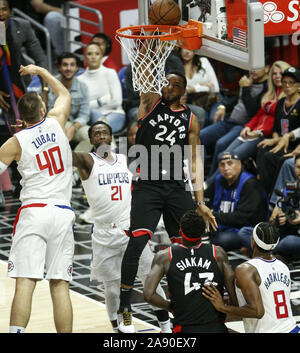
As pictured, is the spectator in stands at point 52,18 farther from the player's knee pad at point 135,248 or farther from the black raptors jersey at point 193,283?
the black raptors jersey at point 193,283

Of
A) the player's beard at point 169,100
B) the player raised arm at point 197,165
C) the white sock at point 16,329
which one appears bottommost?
the white sock at point 16,329

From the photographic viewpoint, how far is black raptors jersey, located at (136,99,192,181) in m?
7.65

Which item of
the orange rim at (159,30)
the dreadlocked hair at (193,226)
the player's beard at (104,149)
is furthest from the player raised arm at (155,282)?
the orange rim at (159,30)

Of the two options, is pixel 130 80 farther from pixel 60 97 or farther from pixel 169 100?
pixel 60 97

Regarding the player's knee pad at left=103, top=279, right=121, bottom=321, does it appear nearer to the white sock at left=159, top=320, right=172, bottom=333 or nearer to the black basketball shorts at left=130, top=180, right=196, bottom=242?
the white sock at left=159, top=320, right=172, bottom=333

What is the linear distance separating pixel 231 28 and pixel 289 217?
3.23 m

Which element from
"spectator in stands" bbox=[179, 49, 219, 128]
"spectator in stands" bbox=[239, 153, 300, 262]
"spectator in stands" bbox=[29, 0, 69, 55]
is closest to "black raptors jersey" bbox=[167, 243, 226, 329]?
"spectator in stands" bbox=[239, 153, 300, 262]

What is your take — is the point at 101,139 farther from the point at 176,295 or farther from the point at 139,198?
the point at 176,295

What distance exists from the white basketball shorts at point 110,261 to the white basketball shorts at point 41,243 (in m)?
0.90

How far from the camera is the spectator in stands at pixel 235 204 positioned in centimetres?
1041

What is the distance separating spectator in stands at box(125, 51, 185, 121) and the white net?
4322 mm

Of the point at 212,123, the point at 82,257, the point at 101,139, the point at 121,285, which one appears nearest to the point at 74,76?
the point at 212,123

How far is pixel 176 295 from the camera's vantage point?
6199mm

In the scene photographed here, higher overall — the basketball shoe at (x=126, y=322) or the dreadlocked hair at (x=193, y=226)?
the dreadlocked hair at (x=193, y=226)
